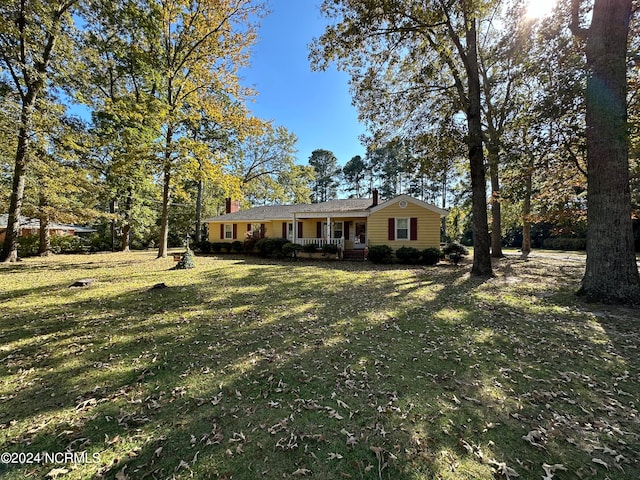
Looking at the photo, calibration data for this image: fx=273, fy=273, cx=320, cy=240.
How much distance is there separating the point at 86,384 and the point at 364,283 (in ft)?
26.4

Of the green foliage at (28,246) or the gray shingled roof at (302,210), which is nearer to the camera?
the green foliage at (28,246)

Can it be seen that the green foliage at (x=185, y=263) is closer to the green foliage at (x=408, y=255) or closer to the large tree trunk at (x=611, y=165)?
the green foliage at (x=408, y=255)

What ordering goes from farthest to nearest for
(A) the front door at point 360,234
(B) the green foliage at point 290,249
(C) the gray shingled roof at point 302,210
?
(A) the front door at point 360,234 → (C) the gray shingled roof at point 302,210 → (B) the green foliage at point 290,249

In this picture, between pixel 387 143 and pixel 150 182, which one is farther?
pixel 150 182

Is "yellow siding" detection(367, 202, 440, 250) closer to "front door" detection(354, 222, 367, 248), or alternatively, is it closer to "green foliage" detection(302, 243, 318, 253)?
"front door" detection(354, 222, 367, 248)

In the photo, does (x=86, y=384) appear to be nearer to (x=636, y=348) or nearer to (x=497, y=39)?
(x=636, y=348)

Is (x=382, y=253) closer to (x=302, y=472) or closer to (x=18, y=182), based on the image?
(x=302, y=472)

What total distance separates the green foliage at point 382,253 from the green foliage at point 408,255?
1.68ft

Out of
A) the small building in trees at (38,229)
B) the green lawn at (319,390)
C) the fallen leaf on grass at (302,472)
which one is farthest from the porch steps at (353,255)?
the small building in trees at (38,229)

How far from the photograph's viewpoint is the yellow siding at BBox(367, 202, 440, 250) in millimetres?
16625

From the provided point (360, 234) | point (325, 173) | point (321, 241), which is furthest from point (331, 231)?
point (325, 173)

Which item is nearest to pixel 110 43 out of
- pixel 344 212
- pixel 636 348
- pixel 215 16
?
pixel 215 16

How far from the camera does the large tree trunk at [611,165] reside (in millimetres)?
6480

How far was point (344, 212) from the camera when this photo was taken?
1805 centimetres
